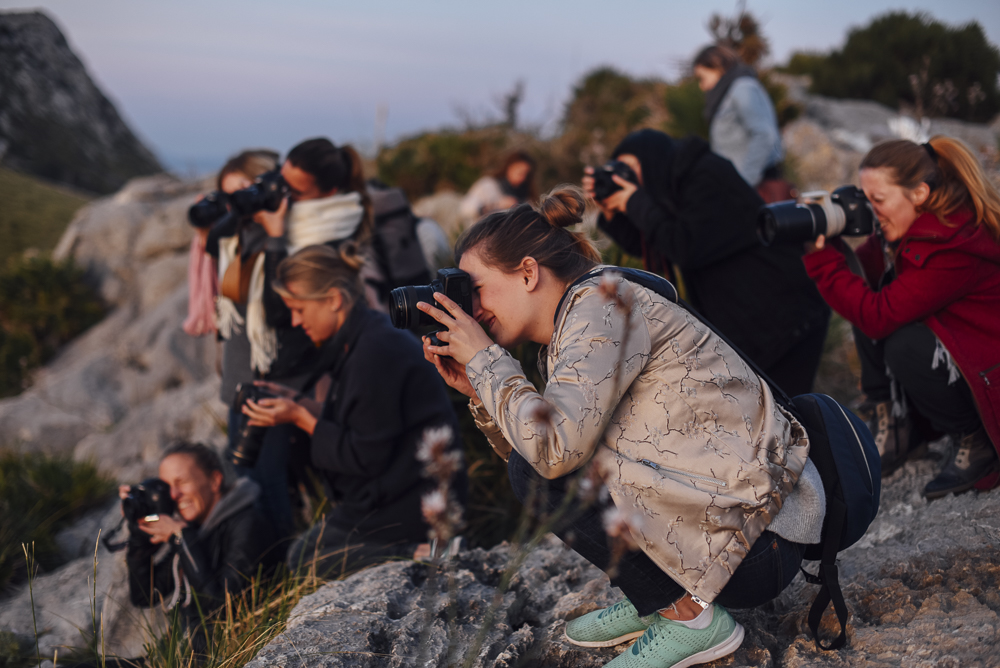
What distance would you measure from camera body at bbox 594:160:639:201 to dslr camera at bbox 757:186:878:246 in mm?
815

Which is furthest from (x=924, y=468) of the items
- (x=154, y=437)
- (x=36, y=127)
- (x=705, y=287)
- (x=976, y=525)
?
(x=36, y=127)

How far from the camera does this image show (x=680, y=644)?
5.38 feet

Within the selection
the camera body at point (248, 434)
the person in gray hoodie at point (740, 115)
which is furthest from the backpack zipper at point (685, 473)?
the person in gray hoodie at point (740, 115)

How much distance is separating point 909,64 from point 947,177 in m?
10.8

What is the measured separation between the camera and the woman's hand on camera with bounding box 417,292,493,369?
1590mm

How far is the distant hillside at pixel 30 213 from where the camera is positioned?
11.4 meters

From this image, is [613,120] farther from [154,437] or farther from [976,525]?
[976,525]

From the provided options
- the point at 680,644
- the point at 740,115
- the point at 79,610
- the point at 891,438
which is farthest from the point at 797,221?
the point at 79,610

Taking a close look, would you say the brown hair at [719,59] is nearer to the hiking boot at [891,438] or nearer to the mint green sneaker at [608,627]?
the hiking boot at [891,438]

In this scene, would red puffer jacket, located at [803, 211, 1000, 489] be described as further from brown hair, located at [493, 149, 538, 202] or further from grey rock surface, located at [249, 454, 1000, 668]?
brown hair, located at [493, 149, 538, 202]

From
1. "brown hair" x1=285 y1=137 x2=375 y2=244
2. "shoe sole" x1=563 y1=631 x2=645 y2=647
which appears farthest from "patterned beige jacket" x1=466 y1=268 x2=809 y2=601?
"brown hair" x1=285 y1=137 x2=375 y2=244

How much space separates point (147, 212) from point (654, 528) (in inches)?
424

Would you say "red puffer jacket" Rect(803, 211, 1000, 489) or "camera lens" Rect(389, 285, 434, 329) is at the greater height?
"camera lens" Rect(389, 285, 434, 329)

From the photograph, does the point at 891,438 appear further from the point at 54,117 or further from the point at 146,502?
the point at 54,117
